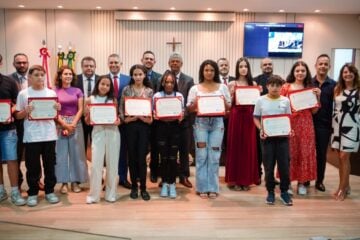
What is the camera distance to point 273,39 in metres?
8.77

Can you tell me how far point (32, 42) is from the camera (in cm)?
853

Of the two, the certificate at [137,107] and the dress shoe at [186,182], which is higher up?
the certificate at [137,107]

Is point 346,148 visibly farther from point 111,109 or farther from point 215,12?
point 215,12

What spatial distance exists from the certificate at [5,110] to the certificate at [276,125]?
2.44 meters

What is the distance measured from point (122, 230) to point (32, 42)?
665 centimetres

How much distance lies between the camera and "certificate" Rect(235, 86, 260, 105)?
4.05m

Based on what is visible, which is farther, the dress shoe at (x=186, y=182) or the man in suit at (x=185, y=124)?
the dress shoe at (x=186, y=182)

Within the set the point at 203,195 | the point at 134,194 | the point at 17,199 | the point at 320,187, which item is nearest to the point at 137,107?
the point at 134,194

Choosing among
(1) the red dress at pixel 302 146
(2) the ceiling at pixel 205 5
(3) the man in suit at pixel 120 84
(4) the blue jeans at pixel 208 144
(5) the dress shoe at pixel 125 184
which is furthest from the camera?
(2) the ceiling at pixel 205 5

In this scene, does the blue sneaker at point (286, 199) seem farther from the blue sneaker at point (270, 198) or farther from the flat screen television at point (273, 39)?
the flat screen television at point (273, 39)

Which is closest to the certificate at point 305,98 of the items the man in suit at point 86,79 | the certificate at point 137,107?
the certificate at point 137,107

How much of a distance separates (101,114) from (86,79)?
32.9 inches

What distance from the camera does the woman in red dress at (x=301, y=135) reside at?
3.97m

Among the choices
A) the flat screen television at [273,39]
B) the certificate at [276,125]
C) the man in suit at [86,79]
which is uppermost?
the flat screen television at [273,39]
